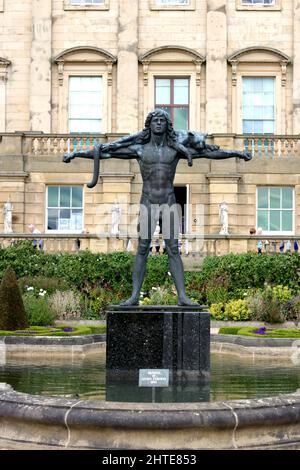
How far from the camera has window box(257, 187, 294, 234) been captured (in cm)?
3262

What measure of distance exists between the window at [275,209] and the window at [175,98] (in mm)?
5142

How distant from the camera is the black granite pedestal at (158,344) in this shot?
9969 mm

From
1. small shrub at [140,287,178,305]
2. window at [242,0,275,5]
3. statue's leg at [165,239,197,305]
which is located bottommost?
small shrub at [140,287,178,305]

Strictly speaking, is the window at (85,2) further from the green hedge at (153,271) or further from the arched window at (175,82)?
the green hedge at (153,271)

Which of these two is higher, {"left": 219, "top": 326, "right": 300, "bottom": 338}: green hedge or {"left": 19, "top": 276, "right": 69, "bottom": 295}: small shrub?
{"left": 19, "top": 276, "right": 69, "bottom": 295}: small shrub

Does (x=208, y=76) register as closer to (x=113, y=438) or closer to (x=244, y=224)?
(x=244, y=224)

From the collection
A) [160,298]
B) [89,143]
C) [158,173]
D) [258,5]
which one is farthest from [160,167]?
[258,5]

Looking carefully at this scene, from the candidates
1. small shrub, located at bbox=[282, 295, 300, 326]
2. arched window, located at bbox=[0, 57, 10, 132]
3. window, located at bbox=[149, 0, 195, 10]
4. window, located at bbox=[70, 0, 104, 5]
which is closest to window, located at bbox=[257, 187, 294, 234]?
window, located at bbox=[149, 0, 195, 10]

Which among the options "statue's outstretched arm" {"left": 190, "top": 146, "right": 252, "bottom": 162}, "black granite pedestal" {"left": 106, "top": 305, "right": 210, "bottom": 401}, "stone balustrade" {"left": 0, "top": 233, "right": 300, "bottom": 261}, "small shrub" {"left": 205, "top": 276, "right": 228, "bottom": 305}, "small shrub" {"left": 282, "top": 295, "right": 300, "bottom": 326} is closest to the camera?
"black granite pedestal" {"left": 106, "top": 305, "right": 210, "bottom": 401}

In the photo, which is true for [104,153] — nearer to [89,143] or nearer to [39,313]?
[39,313]

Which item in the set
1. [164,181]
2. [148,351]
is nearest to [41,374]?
[148,351]

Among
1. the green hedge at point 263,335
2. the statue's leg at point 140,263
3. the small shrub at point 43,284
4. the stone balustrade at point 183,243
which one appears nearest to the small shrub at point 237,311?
the green hedge at point 263,335

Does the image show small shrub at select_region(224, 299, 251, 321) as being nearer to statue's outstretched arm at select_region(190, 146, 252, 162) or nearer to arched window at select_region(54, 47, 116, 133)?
statue's outstretched arm at select_region(190, 146, 252, 162)
